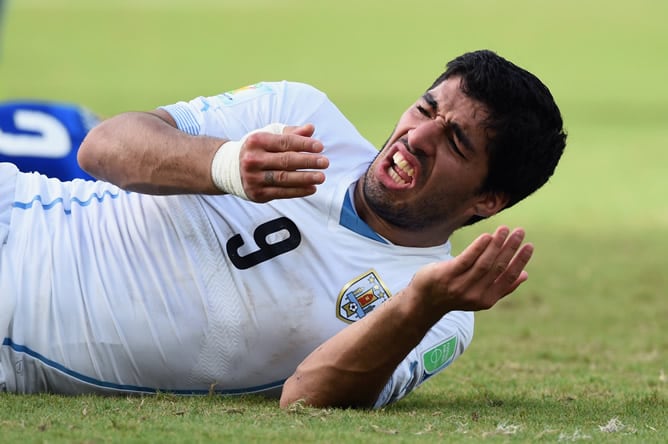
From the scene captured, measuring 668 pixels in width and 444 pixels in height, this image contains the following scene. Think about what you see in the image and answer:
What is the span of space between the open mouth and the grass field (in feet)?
2.78

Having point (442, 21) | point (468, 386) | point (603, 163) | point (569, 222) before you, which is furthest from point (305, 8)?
point (468, 386)

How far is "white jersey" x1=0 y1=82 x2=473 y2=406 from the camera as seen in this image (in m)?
4.63

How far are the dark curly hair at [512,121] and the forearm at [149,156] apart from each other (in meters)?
1.06

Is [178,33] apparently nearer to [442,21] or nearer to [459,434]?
[442,21]

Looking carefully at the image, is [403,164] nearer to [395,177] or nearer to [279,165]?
[395,177]

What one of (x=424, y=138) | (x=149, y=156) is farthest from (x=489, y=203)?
(x=149, y=156)

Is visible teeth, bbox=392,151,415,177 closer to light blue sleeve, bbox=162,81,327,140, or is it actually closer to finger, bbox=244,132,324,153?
light blue sleeve, bbox=162,81,327,140

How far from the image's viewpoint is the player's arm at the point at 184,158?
416 cm

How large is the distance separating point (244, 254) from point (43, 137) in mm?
3411

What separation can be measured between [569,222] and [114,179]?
29.2 feet

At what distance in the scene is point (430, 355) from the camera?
477 cm

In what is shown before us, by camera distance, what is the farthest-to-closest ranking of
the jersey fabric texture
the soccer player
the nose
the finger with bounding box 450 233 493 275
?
the jersey fabric texture → the nose → the soccer player → the finger with bounding box 450 233 493 275

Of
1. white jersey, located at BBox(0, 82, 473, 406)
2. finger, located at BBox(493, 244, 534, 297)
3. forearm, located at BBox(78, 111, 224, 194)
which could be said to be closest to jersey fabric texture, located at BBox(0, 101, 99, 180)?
white jersey, located at BBox(0, 82, 473, 406)

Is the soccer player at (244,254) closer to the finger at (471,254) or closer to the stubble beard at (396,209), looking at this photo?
the stubble beard at (396,209)
